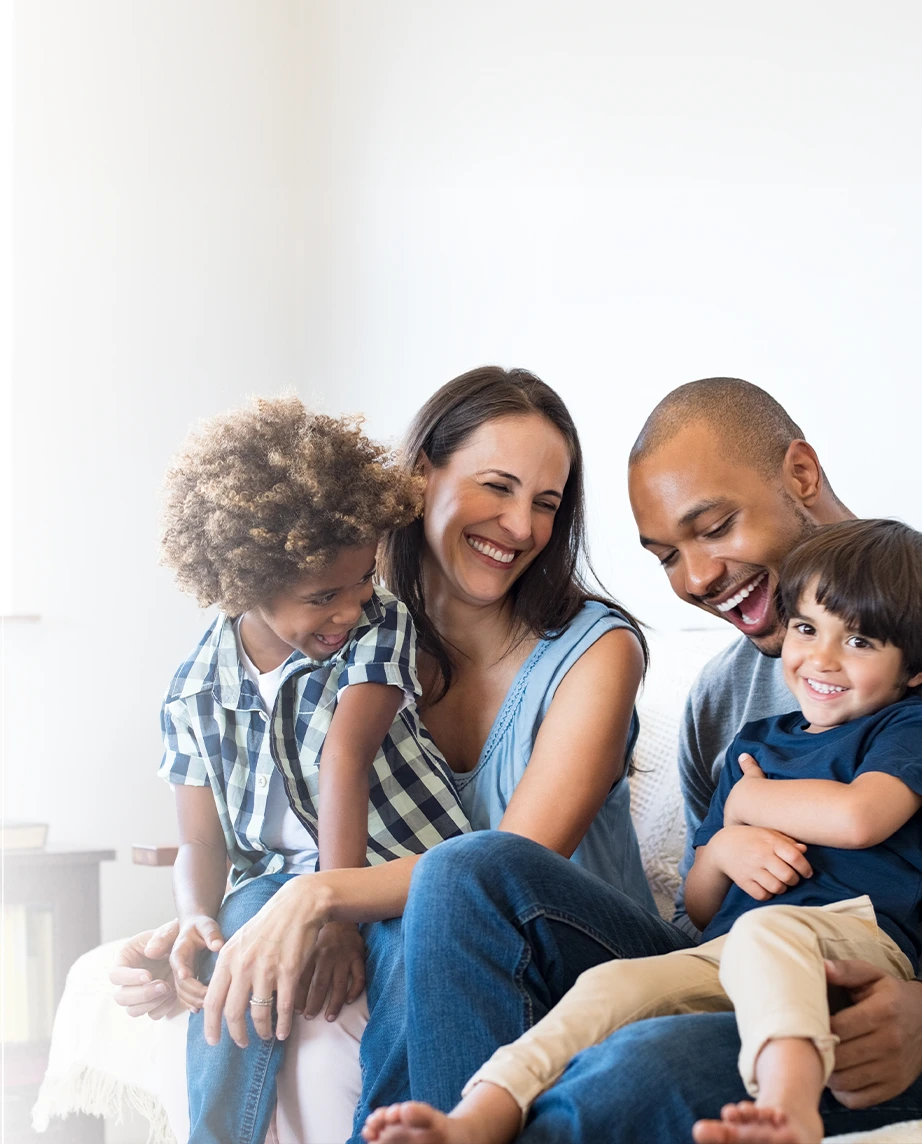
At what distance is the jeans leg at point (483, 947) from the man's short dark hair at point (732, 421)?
0.70 meters

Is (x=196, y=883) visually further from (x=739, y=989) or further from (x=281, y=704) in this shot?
(x=739, y=989)

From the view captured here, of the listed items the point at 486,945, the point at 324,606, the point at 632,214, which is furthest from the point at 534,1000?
the point at 632,214

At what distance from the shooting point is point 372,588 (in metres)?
1.53

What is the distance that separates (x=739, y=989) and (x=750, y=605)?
730 mm

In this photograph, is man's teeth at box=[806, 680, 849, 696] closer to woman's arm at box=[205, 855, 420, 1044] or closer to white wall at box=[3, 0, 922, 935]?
woman's arm at box=[205, 855, 420, 1044]

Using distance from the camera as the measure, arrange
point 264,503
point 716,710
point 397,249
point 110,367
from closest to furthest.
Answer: point 264,503 < point 716,710 < point 110,367 < point 397,249

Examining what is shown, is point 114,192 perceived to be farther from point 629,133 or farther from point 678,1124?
point 678,1124

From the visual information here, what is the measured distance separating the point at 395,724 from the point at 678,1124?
74cm

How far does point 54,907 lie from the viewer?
8.25 ft

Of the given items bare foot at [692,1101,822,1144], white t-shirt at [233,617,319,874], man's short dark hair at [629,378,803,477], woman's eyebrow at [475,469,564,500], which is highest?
man's short dark hair at [629,378,803,477]

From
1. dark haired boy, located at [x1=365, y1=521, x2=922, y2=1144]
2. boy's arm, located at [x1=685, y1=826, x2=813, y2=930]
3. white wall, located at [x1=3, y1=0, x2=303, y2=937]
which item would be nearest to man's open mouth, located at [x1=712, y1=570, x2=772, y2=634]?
dark haired boy, located at [x1=365, y1=521, x2=922, y2=1144]

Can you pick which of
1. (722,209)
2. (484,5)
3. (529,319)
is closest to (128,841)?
(529,319)

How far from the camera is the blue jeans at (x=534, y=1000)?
35.6 inches

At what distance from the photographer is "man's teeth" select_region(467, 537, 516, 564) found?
5.34 ft
